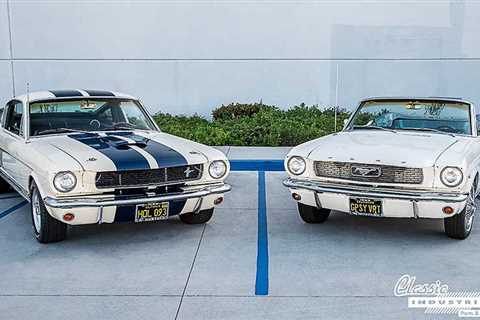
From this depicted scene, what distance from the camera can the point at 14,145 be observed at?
627cm

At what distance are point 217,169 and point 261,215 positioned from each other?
1.13m

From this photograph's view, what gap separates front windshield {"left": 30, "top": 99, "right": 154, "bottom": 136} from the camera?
253 inches

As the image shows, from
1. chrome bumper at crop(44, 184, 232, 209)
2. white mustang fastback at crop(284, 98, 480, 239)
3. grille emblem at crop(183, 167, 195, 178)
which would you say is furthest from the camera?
grille emblem at crop(183, 167, 195, 178)

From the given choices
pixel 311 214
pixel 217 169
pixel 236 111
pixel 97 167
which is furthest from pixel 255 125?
pixel 97 167

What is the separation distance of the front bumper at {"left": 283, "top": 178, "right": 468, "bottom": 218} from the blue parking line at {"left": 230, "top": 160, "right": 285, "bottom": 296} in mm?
691

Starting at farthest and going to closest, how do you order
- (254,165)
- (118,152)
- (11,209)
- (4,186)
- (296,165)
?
1. (254,165)
2. (4,186)
3. (11,209)
4. (296,165)
5. (118,152)

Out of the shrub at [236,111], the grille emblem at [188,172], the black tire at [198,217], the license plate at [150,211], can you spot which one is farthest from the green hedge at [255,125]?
the license plate at [150,211]

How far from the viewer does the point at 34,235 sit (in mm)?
5906

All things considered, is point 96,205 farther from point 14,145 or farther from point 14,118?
point 14,118

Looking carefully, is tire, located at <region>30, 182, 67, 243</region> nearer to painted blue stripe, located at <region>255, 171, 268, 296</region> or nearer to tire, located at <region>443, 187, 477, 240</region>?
painted blue stripe, located at <region>255, 171, 268, 296</region>

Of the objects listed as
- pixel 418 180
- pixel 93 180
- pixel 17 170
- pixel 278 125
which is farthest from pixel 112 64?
pixel 418 180
